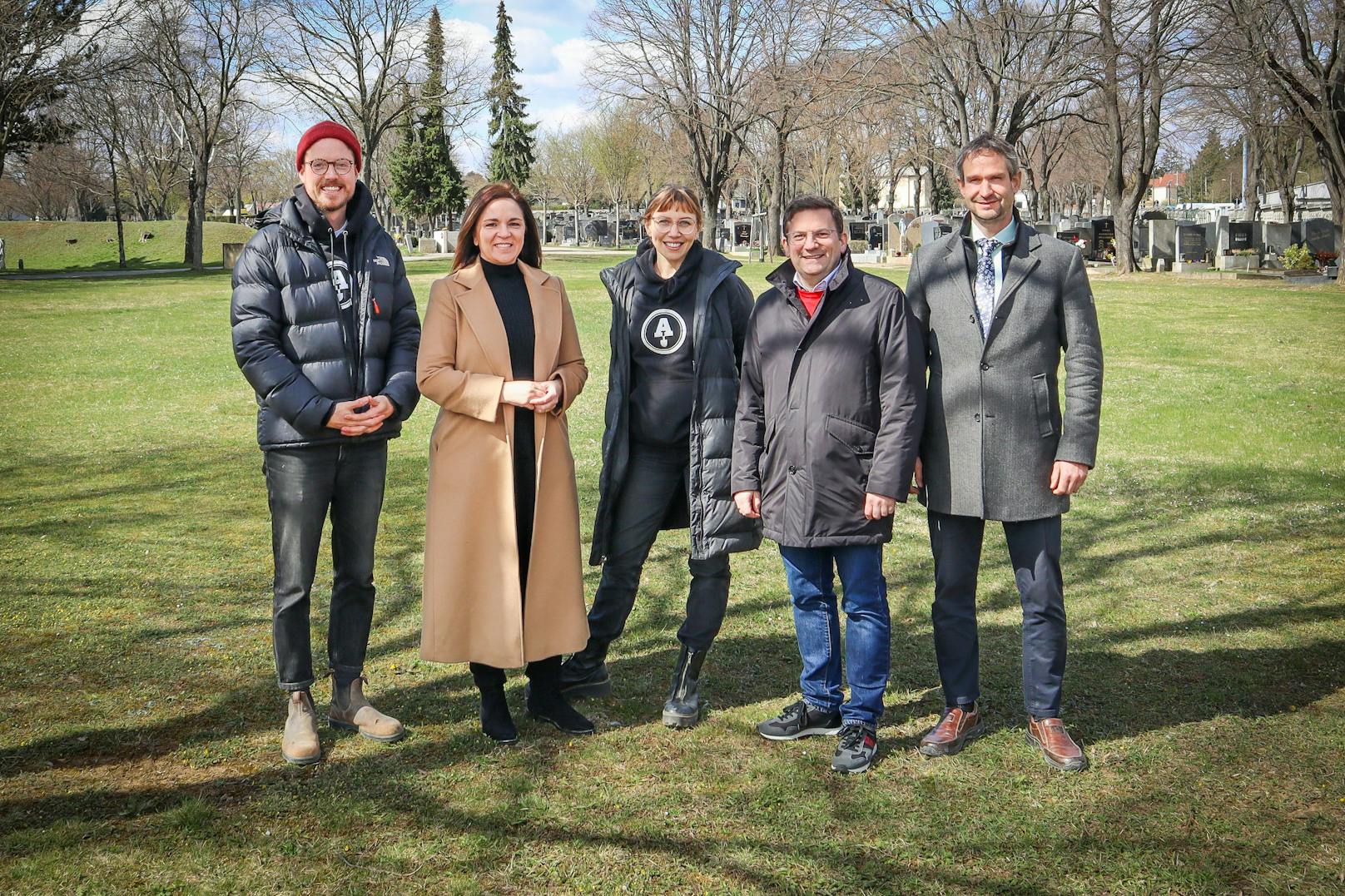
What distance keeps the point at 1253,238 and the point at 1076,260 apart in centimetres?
3632

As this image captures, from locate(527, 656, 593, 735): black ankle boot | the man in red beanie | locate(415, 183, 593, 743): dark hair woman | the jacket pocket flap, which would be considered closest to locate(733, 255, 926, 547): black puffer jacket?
the jacket pocket flap

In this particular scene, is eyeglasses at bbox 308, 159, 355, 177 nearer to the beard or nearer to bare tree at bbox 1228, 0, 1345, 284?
the beard

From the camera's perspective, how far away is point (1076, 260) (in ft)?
13.4

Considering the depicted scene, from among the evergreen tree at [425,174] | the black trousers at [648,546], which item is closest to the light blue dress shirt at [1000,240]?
the black trousers at [648,546]

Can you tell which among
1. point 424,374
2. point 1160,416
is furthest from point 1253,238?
point 424,374

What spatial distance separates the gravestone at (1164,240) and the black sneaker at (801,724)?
35.0m

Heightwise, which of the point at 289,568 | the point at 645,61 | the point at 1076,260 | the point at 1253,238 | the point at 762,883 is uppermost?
the point at 645,61

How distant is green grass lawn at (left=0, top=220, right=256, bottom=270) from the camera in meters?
54.2

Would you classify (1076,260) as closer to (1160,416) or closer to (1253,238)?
(1160,416)

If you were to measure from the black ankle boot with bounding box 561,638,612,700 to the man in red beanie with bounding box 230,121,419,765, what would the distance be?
32.2 inches

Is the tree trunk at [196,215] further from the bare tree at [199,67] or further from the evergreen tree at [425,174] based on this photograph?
the evergreen tree at [425,174]

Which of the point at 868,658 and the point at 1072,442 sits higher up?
the point at 1072,442

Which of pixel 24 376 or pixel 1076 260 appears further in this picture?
pixel 24 376

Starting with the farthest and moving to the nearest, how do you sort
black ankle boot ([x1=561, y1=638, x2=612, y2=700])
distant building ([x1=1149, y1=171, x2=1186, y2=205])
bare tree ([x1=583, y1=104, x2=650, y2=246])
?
distant building ([x1=1149, y1=171, x2=1186, y2=205]) → bare tree ([x1=583, y1=104, x2=650, y2=246]) → black ankle boot ([x1=561, y1=638, x2=612, y2=700])
